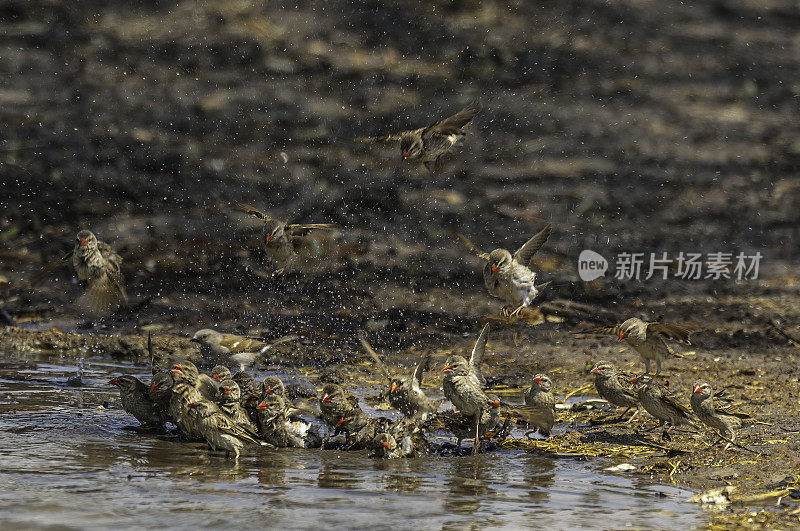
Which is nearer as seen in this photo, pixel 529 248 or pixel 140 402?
pixel 140 402

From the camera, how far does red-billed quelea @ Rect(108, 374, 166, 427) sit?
7242mm

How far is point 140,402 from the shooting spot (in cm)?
725

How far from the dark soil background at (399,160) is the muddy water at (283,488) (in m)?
3.21

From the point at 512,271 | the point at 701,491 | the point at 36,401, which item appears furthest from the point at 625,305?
the point at 36,401

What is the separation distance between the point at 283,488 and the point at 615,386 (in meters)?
2.99

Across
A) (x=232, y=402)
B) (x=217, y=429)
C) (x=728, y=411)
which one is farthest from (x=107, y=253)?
(x=728, y=411)

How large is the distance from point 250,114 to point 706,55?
726cm

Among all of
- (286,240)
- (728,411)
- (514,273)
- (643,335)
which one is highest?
(286,240)

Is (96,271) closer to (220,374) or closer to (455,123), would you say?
(220,374)

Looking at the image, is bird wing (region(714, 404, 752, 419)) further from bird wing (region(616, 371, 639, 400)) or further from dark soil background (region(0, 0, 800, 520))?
dark soil background (region(0, 0, 800, 520))

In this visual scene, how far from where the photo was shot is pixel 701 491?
604 cm

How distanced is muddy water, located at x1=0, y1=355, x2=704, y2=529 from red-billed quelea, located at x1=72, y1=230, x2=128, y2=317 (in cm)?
217

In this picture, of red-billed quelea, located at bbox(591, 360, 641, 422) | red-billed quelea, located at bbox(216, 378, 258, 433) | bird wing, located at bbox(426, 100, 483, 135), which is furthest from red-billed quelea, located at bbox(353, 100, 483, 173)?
red-billed quelea, located at bbox(216, 378, 258, 433)

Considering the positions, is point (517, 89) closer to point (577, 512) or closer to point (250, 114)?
point (250, 114)
